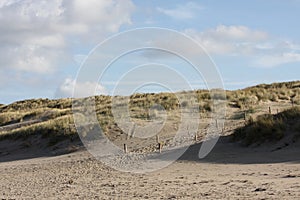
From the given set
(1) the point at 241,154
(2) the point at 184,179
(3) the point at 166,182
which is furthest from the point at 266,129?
(3) the point at 166,182

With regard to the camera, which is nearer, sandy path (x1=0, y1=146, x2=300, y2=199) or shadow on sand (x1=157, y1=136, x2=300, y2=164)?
sandy path (x1=0, y1=146, x2=300, y2=199)

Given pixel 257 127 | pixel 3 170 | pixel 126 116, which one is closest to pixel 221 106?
pixel 126 116

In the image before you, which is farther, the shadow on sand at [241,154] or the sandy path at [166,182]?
the shadow on sand at [241,154]

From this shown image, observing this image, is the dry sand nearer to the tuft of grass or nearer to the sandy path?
the sandy path

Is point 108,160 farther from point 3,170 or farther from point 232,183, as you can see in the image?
point 232,183

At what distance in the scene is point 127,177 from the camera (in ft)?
56.9

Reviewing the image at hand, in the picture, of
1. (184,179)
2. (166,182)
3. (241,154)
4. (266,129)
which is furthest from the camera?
(266,129)

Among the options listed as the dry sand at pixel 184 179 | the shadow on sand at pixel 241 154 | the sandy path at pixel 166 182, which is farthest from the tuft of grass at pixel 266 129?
the sandy path at pixel 166 182

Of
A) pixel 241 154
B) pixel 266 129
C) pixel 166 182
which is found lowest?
pixel 166 182

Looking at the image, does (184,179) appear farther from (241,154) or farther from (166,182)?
(241,154)

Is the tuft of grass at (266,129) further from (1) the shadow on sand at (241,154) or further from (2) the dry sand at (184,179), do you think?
(2) the dry sand at (184,179)

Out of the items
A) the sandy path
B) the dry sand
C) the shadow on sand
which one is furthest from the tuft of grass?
the sandy path

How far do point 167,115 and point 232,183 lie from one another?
63.9 feet

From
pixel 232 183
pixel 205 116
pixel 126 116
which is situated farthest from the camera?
pixel 126 116
